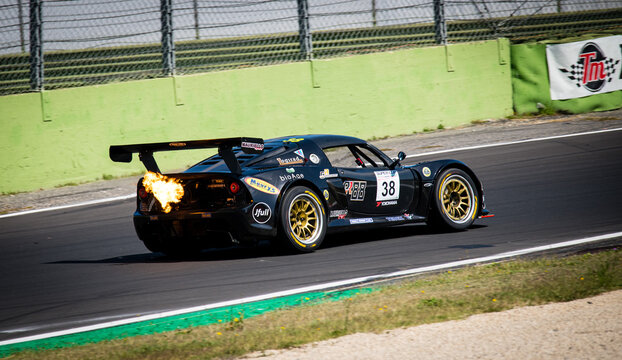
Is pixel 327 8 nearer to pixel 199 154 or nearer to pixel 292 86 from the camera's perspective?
pixel 292 86

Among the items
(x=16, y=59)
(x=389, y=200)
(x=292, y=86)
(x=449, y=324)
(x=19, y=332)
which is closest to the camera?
(x=449, y=324)

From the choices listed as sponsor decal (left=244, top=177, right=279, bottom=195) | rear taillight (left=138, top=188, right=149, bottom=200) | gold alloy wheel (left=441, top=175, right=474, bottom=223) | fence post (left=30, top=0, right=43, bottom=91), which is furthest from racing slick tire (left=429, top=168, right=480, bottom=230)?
fence post (left=30, top=0, right=43, bottom=91)

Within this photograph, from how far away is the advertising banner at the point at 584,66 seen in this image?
57.8 feet

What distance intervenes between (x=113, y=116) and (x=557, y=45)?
9693mm

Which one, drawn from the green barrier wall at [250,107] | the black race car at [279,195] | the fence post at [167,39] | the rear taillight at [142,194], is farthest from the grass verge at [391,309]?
the fence post at [167,39]

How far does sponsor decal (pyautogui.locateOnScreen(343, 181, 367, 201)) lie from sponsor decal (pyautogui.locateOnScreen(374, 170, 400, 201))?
7.9 inches

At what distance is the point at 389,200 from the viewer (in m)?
8.48

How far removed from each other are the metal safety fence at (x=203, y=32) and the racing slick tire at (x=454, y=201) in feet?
24.3

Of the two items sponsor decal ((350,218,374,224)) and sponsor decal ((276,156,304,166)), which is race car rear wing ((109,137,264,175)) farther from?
sponsor decal ((350,218,374,224))

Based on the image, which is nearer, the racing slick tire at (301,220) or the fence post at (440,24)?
the racing slick tire at (301,220)

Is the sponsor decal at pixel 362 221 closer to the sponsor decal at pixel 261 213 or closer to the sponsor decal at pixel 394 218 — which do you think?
the sponsor decal at pixel 394 218

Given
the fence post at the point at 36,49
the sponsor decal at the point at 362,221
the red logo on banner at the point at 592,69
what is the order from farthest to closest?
the red logo on banner at the point at 592,69 < the fence post at the point at 36,49 < the sponsor decal at the point at 362,221

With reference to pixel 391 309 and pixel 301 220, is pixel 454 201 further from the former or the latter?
pixel 391 309

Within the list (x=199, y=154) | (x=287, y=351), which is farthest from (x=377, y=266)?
(x=199, y=154)
